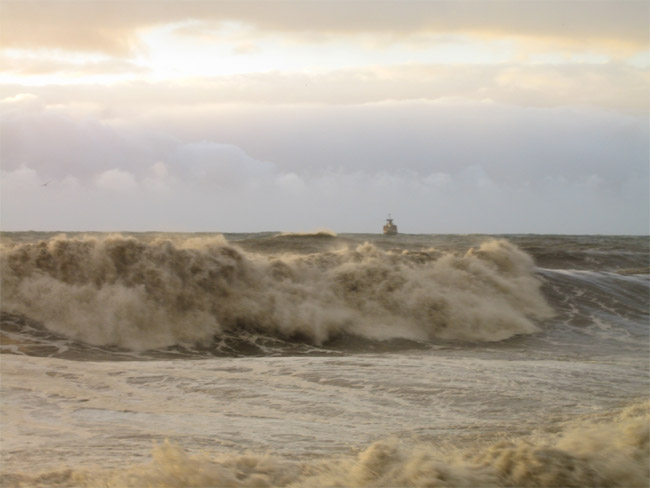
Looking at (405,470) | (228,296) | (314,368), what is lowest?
(314,368)

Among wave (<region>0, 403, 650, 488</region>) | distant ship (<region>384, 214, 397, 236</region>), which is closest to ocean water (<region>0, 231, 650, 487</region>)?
wave (<region>0, 403, 650, 488</region>)

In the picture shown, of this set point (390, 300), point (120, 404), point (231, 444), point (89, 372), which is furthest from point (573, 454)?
point (390, 300)

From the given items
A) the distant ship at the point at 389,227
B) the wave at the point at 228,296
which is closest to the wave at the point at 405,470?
the wave at the point at 228,296

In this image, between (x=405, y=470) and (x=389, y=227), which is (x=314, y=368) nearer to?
(x=405, y=470)

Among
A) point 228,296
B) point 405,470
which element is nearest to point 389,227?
point 228,296

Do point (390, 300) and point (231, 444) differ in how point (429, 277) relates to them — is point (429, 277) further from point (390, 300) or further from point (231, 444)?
Answer: point (231, 444)

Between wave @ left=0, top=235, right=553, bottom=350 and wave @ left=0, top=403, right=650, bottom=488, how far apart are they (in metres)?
7.06

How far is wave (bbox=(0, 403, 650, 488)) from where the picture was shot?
440 centimetres

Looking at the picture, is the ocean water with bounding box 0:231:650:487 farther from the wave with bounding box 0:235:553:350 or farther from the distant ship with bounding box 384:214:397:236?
the distant ship with bounding box 384:214:397:236

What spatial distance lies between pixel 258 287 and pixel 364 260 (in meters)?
2.74

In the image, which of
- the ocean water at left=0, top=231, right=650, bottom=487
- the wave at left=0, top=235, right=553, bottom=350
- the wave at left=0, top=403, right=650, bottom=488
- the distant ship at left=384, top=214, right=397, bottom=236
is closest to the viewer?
the wave at left=0, top=403, right=650, bottom=488

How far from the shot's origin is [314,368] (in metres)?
9.47

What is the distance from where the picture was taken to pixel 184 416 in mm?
7059

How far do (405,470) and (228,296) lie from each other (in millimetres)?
9460
